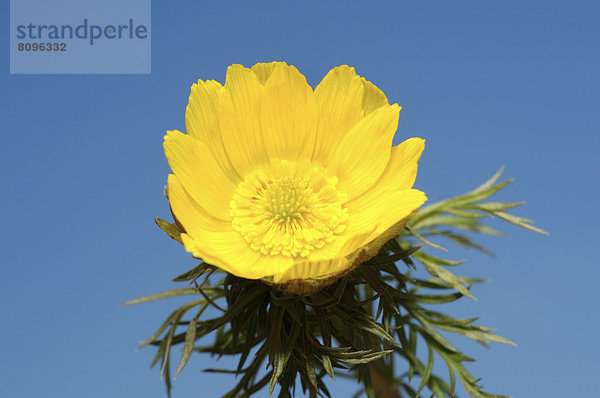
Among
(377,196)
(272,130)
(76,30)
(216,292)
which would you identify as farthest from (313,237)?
(76,30)

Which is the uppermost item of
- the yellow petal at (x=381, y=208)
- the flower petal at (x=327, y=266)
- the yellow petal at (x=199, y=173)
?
the yellow petal at (x=199, y=173)

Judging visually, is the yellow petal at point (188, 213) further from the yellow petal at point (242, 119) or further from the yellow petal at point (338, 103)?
the yellow petal at point (338, 103)

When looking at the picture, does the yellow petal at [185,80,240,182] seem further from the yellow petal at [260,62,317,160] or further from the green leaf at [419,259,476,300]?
the green leaf at [419,259,476,300]

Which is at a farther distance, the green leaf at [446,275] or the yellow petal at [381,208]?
the green leaf at [446,275]

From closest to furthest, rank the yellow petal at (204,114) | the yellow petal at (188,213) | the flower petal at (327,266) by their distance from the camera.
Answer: the flower petal at (327,266)
the yellow petal at (188,213)
the yellow petal at (204,114)

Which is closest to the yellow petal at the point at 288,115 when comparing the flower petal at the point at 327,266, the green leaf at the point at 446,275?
the flower petal at the point at 327,266

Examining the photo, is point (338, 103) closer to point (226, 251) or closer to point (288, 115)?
point (288, 115)
